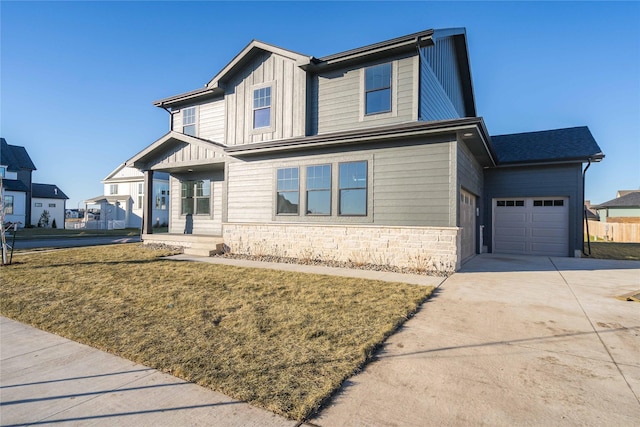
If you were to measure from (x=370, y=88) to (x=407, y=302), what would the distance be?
7.43m

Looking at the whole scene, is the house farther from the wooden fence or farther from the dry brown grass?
the wooden fence

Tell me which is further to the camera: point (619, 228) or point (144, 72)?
point (619, 228)

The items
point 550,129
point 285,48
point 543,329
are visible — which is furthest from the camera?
point 550,129

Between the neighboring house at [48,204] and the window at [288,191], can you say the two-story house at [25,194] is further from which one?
the window at [288,191]

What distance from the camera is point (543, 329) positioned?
4012mm

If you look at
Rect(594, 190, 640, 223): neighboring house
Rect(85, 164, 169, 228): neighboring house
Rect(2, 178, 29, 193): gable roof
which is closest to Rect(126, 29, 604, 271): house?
Rect(85, 164, 169, 228): neighboring house

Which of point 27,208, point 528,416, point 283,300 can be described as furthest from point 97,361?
point 27,208

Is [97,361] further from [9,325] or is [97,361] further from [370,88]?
[370,88]

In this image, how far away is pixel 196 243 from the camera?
11.8 m

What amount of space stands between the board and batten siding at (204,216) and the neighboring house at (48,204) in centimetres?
2904

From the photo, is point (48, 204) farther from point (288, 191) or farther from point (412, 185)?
point (412, 185)

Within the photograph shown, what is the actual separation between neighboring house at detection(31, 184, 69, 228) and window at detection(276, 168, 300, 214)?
35.5 meters

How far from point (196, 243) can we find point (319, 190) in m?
5.43

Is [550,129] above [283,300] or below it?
above
